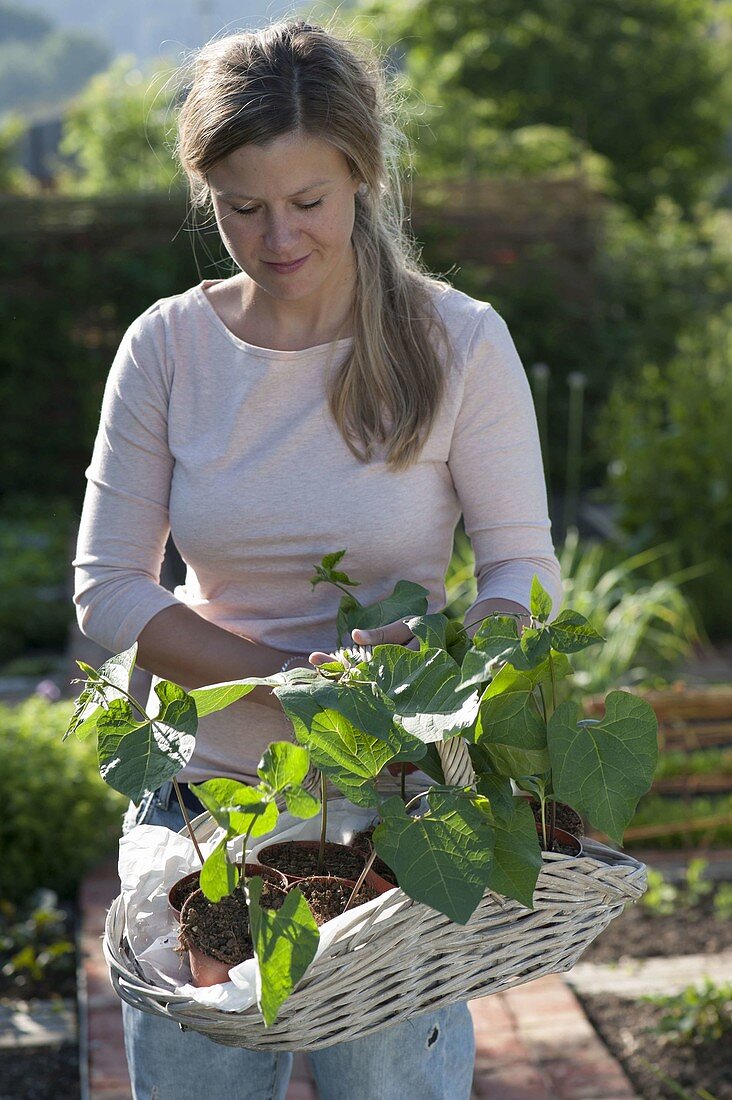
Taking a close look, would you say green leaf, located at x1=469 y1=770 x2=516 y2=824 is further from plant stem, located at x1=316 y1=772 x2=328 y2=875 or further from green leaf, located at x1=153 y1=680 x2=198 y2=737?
green leaf, located at x1=153 y1=680 x2=198 y2=737

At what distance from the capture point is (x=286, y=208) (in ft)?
4.66

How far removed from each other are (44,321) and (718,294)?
4539mm

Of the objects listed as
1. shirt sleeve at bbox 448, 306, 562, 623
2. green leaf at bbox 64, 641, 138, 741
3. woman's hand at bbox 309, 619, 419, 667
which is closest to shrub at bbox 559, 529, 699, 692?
shirt sleeve at bbox 448, 306, 562, 623

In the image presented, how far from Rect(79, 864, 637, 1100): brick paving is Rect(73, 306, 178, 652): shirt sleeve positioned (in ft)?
3.54

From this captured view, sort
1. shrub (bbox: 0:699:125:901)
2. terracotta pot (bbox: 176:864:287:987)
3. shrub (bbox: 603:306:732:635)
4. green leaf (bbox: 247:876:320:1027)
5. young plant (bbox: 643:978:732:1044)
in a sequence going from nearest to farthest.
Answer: green leaf (bbox: 247:876:320:1027) → terracotta pot (bbox: 176:864:287:987) → young plant (bbox: 643:978:732:1044) → shrub (bbox: 0:699:125:901) → shrub (bbox: 603:306:732:635)

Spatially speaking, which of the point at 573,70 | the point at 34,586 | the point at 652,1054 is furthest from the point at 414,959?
the point at 573,70

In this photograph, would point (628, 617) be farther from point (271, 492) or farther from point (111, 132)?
point (111, 132)

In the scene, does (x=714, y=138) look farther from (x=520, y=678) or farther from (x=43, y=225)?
(x=520, y=678)

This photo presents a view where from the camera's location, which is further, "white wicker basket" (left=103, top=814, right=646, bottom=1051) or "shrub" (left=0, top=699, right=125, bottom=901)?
"shrub" (left=0, top=699, right=125, bottom=901)


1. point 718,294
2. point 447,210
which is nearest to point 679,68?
point 718,294

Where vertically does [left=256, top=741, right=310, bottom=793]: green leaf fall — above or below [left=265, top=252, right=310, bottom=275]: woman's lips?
below

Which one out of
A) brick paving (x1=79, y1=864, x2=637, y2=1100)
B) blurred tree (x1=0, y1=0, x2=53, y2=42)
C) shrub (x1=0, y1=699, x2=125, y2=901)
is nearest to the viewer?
brick paving (x1=79, y1=864, x2=637, y2=1100)

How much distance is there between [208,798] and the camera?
1059mm

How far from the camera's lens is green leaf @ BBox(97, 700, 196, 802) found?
110 cm
